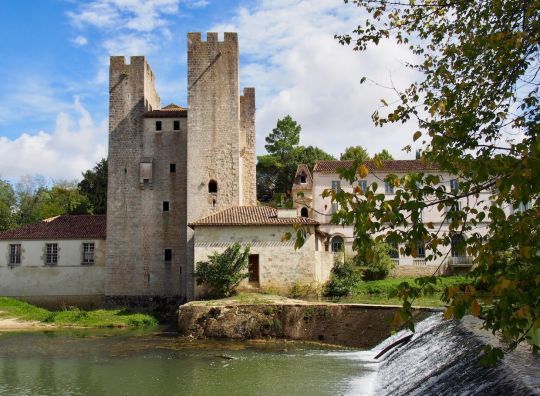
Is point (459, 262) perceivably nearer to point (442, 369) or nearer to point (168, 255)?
point (168, 255)

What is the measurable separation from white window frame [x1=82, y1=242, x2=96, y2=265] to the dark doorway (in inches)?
438

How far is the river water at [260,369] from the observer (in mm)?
8969

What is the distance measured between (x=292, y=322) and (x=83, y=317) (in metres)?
12.2

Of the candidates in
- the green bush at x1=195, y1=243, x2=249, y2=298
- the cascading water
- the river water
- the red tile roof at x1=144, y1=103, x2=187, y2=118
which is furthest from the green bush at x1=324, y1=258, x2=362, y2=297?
the red tile roof at x1=144, y1=103, x2=187, y2=118

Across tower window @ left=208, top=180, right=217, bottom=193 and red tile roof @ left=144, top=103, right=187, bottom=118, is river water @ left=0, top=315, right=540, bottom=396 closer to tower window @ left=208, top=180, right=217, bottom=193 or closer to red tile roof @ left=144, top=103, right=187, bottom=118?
tower window @ left=208, top=180, right=217, bottom=193

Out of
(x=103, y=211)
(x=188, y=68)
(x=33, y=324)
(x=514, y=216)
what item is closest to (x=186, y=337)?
(x=33, y=324)

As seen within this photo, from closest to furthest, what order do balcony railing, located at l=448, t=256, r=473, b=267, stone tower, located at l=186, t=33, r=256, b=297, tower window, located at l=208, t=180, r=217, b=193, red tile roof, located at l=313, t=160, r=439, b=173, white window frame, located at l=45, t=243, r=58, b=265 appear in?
stone tower, located at l=186, t=33, r=256, b=297
tower window, located at l=208, t=180, r=217, b=193
white window frame, located at l=45, t=243, r=58, b=265
balcony railing, located at l=448, t=256, r=473, b=267
red tile roof, located at l=313, t=160, r=439, b=173

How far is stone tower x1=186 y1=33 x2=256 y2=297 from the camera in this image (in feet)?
98.7

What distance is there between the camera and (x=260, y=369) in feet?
49.6

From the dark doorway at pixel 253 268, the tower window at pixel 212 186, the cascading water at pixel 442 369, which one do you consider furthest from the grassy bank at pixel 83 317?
the cascading water at pixel 442 369

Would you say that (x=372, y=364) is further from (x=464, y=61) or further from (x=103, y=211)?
(x=103, y=211)

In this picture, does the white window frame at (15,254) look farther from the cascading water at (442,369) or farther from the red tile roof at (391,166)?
the cascading water at (442,369)

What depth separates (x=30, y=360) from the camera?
17.5 m

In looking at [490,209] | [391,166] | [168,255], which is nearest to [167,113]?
[168,255]
